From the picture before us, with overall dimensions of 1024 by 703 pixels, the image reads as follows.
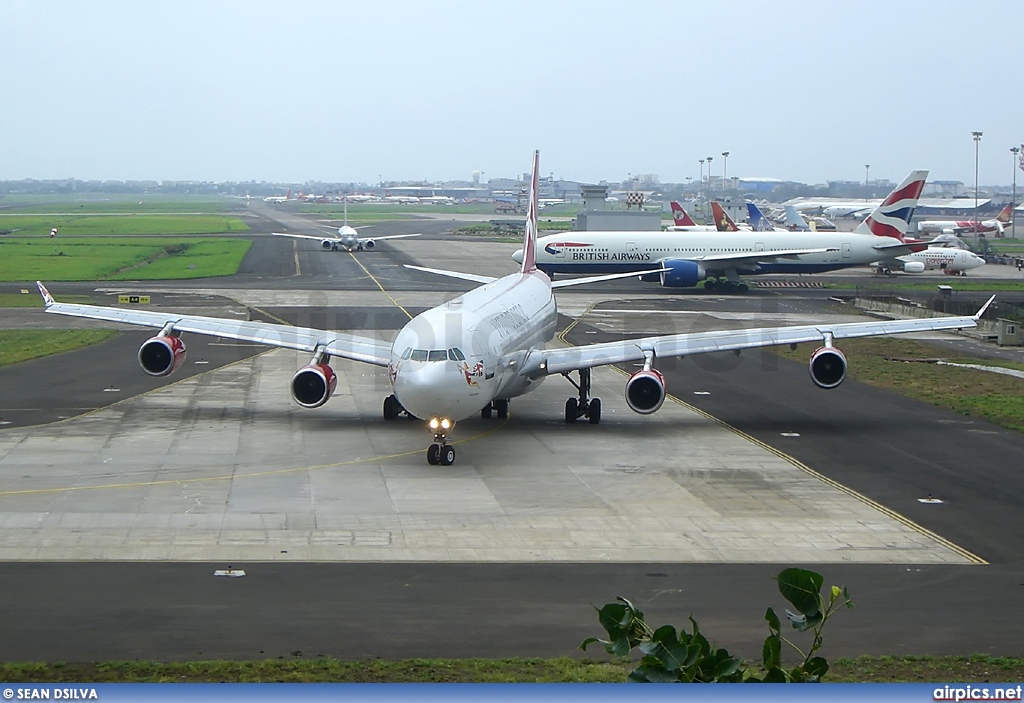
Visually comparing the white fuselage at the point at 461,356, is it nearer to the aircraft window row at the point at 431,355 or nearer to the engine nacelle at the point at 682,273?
the aircraft window row at the point at 431,355

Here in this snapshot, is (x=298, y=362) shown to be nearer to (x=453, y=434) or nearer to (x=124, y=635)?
(x=453, y=434)

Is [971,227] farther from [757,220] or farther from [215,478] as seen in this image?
[215,478]

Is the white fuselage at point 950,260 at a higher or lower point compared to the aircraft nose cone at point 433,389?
higher

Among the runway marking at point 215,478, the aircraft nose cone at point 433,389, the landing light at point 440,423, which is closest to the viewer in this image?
the runway marking at point 215,478

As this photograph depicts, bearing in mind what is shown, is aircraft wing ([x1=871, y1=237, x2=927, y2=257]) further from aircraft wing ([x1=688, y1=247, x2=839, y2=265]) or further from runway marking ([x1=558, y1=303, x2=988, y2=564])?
runway marking ([x1=558, y1=303, x2=988, y2=564])

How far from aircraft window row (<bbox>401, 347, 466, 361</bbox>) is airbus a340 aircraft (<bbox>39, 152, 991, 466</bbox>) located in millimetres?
28

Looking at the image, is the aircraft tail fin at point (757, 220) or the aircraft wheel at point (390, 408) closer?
the aircraft wheel at point (390, 408)

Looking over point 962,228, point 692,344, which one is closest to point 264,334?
point 692,344

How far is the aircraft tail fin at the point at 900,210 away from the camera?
318 feet

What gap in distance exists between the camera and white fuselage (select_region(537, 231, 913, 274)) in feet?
308

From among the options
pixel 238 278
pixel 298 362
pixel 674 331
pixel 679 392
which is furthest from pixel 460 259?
pixel 679 392

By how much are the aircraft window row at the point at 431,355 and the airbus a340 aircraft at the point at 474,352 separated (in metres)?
0.03

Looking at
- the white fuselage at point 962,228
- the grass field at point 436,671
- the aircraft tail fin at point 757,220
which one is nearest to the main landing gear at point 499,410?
the grass field at point 436,671

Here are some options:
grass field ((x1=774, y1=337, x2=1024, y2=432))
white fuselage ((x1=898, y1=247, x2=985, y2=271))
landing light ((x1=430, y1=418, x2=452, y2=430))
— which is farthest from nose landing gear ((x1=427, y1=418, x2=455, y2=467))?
white fuselage ((x1=898, y1=247, x2=985, y2=271))
